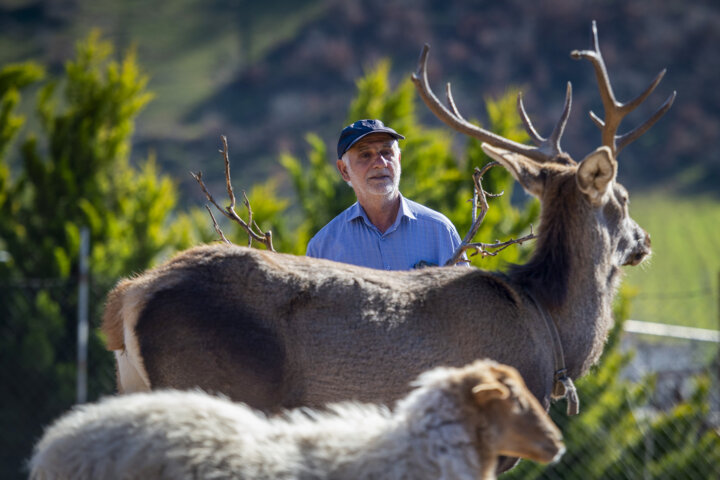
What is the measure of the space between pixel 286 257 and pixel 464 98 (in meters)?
57.1

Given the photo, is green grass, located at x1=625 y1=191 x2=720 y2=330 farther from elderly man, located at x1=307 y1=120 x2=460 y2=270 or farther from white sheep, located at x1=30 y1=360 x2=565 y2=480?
white sheep, located at x1=30 y1=360 x2=565 y2=480

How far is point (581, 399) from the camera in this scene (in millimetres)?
8938

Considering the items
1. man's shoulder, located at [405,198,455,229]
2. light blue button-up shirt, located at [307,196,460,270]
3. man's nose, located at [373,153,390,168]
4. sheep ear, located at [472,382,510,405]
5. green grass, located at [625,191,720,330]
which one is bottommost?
green grass, located at [625,191,720,330]

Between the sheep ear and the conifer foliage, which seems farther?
the conifer foliage

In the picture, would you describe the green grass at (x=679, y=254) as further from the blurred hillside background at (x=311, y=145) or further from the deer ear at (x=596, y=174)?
the deer ear at (x=596, y=174)

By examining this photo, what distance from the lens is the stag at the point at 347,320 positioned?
3.71 metres

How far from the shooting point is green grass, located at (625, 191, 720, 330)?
13734 mm

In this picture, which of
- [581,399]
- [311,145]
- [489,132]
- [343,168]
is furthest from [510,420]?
[311,145]

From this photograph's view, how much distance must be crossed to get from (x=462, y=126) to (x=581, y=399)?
4794mm

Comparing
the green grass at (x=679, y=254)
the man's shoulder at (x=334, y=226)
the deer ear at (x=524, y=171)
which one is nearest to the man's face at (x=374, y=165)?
the man's shoulder at (x=334, y=226)

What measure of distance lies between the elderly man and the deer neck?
71cm

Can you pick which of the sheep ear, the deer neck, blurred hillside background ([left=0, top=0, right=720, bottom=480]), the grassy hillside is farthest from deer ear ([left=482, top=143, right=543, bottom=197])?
the grassy hillside

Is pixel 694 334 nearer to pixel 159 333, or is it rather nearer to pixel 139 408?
pixel 159 333

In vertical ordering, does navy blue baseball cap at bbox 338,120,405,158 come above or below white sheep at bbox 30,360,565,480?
above
